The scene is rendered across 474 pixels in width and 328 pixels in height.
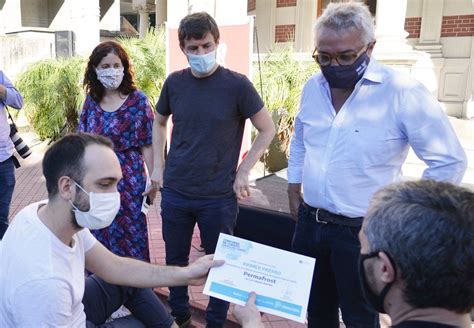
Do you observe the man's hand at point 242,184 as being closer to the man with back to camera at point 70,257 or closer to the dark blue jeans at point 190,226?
the dark blue jeans at point 190,226

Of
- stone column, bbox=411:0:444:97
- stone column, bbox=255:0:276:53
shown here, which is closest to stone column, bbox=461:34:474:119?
stone column, bbox=411:0:444:97

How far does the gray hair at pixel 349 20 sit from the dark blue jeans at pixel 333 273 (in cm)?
87

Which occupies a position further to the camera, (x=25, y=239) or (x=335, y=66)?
(x=335, y=66)

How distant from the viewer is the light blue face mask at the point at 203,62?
8.59ft

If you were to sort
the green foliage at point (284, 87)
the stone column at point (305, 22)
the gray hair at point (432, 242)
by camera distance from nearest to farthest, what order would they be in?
the gray hair at point (432, 242) → the green foliage at point (284, 87) → the stone column at point (305, 22)

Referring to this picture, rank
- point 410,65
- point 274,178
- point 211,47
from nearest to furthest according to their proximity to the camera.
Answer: point 211,47 < point 274,178 < point 410,65

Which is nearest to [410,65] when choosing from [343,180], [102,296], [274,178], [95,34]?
[274,178]

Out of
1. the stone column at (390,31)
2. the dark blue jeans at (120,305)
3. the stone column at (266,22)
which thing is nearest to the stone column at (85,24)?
the stone column at (266,22)

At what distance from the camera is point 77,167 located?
1.72m

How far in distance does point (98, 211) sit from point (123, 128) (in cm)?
127

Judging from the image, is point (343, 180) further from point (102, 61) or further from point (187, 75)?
point (102, 61)

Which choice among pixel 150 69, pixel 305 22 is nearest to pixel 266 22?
pixel 305 22

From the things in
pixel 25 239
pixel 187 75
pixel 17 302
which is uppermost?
pixel 187 75

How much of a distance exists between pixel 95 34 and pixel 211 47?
33.9 feet
